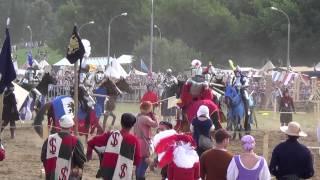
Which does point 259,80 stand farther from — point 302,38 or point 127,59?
point 127,59

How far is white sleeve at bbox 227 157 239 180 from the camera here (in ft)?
30.8

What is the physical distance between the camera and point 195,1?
8100cm

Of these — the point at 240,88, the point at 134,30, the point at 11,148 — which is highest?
the point at 134,30

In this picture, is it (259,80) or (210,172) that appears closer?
(210,172)

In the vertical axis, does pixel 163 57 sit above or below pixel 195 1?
below

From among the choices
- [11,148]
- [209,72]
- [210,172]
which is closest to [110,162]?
[210,172]

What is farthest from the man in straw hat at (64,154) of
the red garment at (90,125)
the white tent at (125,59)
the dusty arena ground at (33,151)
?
the white tent at (125,59)

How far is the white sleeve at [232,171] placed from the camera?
30.8 feet

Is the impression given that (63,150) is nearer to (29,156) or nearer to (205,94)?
(205,94)

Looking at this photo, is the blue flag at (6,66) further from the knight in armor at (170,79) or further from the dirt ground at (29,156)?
the knight in armor at (170,79)

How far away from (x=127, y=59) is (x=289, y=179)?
6406 cm

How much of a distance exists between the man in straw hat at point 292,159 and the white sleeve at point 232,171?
99 centimetres

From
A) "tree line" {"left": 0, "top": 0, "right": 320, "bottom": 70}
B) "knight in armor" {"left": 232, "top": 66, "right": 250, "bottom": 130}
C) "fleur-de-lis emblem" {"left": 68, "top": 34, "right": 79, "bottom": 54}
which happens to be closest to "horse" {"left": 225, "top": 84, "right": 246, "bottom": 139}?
"knight in armor" {"left": 232, "top": 66, "right": 250, "bottom": 130}

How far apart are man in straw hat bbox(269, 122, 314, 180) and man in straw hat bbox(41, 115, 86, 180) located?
8.42ft
